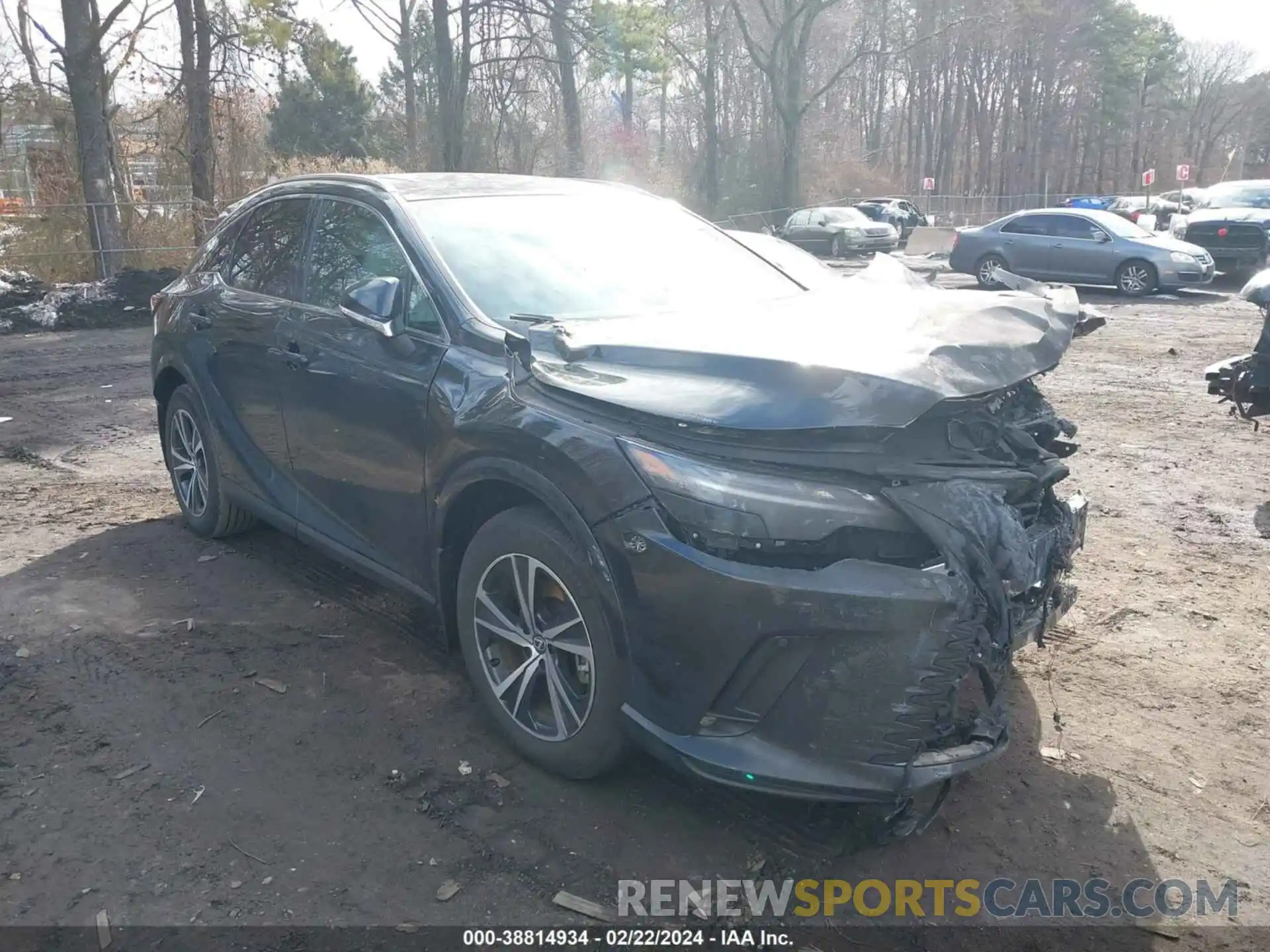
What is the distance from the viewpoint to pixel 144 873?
296cm

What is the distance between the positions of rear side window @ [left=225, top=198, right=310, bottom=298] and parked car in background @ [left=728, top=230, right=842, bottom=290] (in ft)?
6.50

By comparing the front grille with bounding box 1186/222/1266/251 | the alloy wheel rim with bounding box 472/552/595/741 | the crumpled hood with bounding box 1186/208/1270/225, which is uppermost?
the crumpled hood with bounding box 1186/208/1270/225

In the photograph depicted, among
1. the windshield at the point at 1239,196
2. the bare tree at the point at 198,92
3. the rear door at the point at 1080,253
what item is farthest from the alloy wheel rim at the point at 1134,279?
the bare tree at the point at 198,92

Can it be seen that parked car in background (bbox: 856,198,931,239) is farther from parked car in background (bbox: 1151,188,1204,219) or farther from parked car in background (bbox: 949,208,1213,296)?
parked car in background (bbox: 949,208,1213,296)

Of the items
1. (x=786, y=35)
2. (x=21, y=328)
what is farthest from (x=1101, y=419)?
Result: (x=786, y=35)

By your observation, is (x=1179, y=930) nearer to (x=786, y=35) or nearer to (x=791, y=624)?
(x=791, y=624)

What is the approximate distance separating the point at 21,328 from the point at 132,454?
9324mm

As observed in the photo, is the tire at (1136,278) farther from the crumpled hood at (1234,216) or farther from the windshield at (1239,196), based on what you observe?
the windshield at (1239,196)

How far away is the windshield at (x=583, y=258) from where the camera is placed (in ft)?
12.8

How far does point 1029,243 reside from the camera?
19469 millimetres

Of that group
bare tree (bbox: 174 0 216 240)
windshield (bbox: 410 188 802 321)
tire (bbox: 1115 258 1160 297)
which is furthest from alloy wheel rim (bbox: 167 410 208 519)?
tire (bbox: 1115 258 1160 297)

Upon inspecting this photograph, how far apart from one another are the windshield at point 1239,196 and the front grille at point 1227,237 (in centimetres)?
299

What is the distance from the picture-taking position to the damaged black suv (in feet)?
8.96

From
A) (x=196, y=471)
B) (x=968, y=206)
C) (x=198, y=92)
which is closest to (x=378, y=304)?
(x=196, y=471)
